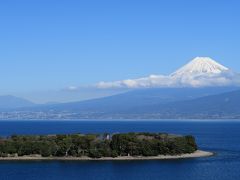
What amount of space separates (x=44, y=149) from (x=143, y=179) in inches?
1308

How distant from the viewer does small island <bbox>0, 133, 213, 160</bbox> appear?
105062mm

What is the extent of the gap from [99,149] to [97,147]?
5.72ft

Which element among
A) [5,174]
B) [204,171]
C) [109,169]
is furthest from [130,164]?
[5,174]

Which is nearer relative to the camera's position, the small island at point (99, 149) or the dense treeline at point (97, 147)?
the small island at point (99, 149)

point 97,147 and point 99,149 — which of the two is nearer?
point 99,149

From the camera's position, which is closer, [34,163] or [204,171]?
[204,171]

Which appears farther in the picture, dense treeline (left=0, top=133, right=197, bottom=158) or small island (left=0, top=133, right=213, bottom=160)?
dense treeline (left=0, top=133, right=197, bottom=158)

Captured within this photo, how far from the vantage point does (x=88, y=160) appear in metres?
102

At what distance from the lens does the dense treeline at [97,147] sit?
10606 centimetres

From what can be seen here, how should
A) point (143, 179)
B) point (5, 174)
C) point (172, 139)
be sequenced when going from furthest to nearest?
point (172, 139)
point (5, 174)
point (143, 179)

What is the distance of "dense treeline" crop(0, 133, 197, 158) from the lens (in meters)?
106

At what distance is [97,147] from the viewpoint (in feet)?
354

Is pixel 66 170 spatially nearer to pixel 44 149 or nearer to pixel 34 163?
pixel 34 163

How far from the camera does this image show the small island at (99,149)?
105 meters
